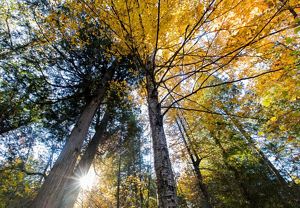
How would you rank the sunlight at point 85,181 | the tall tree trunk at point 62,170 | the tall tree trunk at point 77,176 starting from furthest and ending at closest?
1. the sunlight at point 85,181
2. the tall tree trunk at point 77,176
3. the tall tree trunk at point 62,170

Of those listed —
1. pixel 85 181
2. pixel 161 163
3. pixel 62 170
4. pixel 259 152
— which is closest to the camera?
pixel 161 163

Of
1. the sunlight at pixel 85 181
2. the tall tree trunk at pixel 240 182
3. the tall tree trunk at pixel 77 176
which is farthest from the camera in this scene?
the tall tree trunk at pixel 240 182

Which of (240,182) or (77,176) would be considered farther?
(240,182)

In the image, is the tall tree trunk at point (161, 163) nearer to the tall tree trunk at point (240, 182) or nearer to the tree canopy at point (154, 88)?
the tree canopy at point (154, 88)

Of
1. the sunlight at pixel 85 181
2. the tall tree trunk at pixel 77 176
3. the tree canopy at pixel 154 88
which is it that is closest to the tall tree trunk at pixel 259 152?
the tree canopy at pixel 154 88

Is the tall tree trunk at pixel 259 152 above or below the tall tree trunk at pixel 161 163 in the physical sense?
above

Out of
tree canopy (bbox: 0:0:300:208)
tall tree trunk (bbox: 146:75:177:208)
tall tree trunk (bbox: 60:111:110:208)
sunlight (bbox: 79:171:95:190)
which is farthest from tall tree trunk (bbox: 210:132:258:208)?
tall tree trunk (bbox: 146:75:177:208)

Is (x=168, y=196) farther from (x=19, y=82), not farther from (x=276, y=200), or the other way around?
(x=276, y=200)

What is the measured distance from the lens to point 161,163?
1.86 meters

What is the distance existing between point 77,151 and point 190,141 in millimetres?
5670

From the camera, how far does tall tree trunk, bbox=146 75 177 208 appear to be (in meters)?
1.62

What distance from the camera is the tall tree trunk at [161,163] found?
5.31 ft

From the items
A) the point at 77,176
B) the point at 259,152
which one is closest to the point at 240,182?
the point at 259,152

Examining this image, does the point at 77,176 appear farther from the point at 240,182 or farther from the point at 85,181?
the point at 240,182
